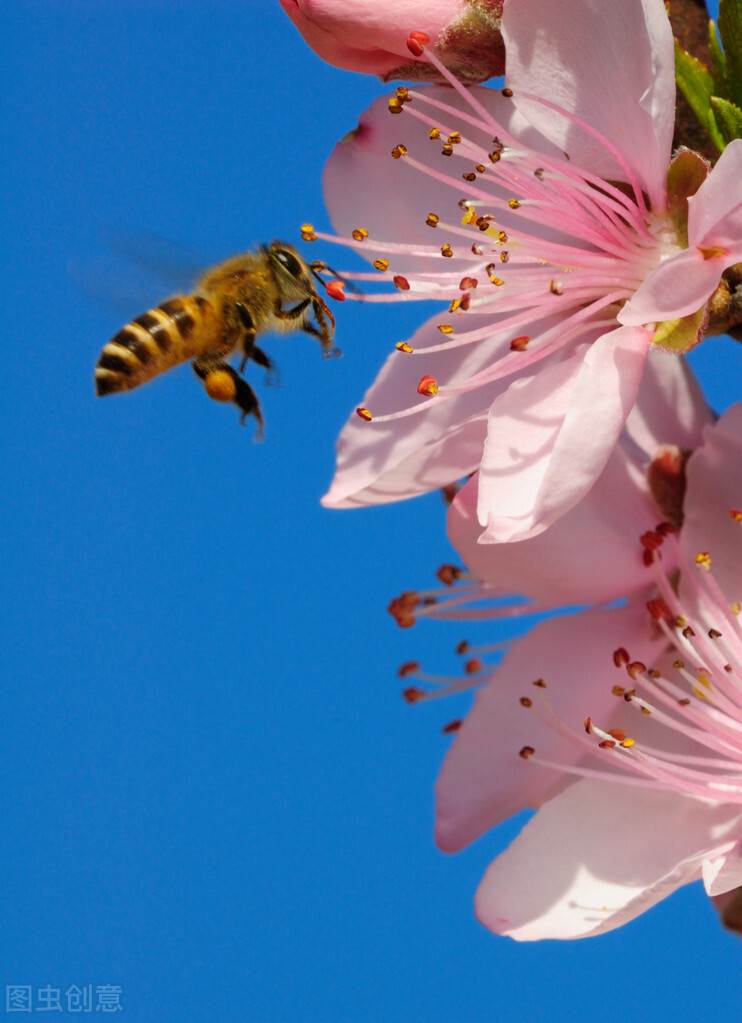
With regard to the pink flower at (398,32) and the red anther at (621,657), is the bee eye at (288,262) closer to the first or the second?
the pink flower at (398,32)

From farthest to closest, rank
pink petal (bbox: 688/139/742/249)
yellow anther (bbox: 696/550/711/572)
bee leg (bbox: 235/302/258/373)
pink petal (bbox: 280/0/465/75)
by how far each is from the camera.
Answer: bee leg (bbox: 235/302/258/373) < yellow anther (bbox: 696/550/711/572) < pink petal (bbox: 280/0/465/75) < pink petal (bbox: 688/139/742/249)

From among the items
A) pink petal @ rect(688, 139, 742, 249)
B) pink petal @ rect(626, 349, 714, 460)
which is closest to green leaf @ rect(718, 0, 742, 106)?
pink petal @ rect(688, 139, 742, 249)

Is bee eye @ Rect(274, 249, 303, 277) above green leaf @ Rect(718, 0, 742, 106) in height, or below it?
above

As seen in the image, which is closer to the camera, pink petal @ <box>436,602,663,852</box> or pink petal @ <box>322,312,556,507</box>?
pink petal @ <box>322,312,556,507</box>

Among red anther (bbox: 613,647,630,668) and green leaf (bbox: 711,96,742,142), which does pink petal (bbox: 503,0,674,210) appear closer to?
green leaf (bbox: 711,96,742,142)

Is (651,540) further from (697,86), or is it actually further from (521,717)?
(697,86)

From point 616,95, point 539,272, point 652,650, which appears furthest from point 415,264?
point 652,650

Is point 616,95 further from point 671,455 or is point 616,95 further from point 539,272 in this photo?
point 671,455
